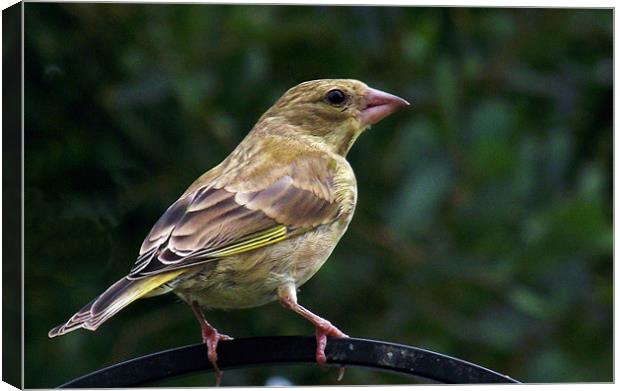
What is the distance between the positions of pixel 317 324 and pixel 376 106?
2.71 feet

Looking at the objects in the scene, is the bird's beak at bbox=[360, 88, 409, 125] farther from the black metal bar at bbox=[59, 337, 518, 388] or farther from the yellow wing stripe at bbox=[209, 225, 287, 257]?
the black metal bar at bbox=[59, 337, 518, 388]

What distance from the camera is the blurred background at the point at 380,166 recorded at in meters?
5.31

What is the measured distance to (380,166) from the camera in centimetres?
573

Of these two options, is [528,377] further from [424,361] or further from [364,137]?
[424,361]

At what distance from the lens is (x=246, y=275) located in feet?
12.5

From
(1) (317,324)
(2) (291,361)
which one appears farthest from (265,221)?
(2) (291,361)

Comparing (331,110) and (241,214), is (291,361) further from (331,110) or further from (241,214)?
(331,110)

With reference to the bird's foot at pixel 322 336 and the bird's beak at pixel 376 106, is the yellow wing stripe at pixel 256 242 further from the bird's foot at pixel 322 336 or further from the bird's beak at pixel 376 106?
the bird's beak at pixel 376 106

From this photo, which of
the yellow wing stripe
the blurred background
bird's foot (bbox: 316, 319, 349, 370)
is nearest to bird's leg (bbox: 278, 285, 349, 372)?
bird's foot (bbox: 316, 319, 349, 370)

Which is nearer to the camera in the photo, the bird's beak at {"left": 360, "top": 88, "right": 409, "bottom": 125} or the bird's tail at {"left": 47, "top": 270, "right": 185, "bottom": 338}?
the bird's tail at {"left": 47, "top": 270, "right": 185, "bottom": 338}

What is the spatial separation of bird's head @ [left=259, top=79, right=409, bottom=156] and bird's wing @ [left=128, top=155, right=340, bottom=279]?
0.48 ft

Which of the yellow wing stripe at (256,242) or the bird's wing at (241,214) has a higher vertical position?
the bird's wing at (241,214)

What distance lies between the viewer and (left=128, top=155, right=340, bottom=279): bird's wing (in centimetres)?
366

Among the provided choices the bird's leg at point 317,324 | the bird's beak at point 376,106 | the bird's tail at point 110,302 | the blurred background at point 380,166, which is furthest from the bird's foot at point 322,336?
the blurred background at point 380,166
